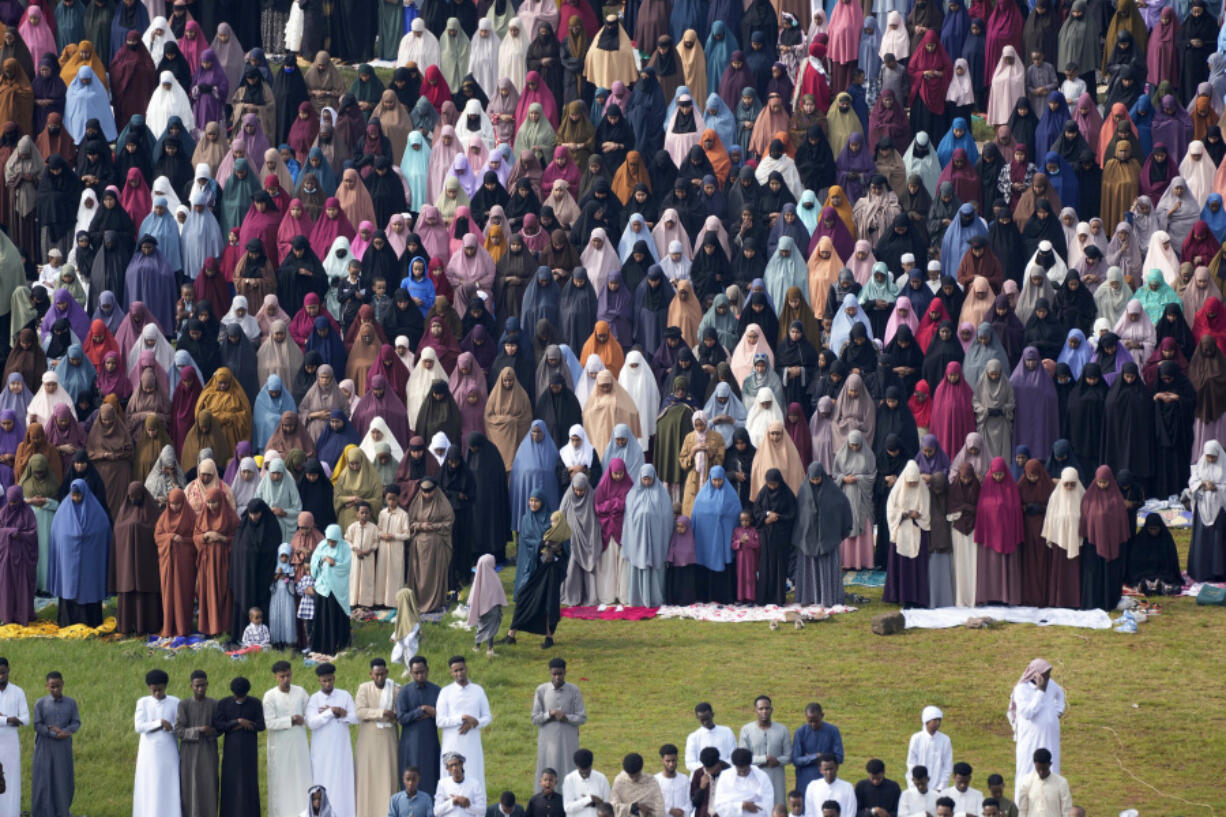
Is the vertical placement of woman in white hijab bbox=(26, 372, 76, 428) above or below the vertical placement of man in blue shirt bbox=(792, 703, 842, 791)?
above

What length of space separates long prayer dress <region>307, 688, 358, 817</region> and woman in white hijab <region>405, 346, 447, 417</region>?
657cm

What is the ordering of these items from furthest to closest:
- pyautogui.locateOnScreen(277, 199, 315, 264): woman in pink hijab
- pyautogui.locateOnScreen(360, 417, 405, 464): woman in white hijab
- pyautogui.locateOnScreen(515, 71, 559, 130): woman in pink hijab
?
1. pyautogui.locateOnScreen(515, 71, 559, 130): woman in pink hijab
2. pyautogui.locateOnScreen(277, 199, 315, 264): woman in pink hijab
3. pyautogui.locateOnScreen(360, 417, 405, 464): woman in white hijab

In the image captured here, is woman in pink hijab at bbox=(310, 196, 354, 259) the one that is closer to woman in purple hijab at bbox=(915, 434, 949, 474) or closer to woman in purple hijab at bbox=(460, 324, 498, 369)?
woman in purple hijab at bbox=(460, 324, 498, 369)

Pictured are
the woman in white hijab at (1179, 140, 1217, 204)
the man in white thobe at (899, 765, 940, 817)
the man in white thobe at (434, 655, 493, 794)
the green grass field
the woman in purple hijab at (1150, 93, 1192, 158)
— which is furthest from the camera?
the woman in purple hijab at (1150, 93, 1192, 158)

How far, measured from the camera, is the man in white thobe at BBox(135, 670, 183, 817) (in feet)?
66.5

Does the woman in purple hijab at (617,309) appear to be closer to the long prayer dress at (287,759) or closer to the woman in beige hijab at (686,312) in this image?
the woman in beige hijab at (686,312)

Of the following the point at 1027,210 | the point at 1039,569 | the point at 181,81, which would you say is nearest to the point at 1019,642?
the point at 1039,569

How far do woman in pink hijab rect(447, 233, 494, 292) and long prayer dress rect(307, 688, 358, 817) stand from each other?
8760 mm

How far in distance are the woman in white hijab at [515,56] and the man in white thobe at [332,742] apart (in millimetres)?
14012

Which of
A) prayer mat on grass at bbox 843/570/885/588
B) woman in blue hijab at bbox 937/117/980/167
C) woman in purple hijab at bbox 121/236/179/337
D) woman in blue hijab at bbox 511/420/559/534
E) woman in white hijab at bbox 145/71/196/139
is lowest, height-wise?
prayer mat on grass at bbox 843/570/885/588

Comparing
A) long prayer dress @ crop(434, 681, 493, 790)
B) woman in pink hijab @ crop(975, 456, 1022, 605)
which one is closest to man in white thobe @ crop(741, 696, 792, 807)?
long prayer dress @ crop(434, 681, 493, 790)

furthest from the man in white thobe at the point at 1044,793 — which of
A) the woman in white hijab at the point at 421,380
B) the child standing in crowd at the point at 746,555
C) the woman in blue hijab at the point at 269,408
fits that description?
the woman in blue hijab at the point at 269,408

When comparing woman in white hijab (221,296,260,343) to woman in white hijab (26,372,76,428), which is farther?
woman in white hijab (221,296,260,343)

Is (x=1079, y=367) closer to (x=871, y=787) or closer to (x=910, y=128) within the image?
(x=910, y=128)
